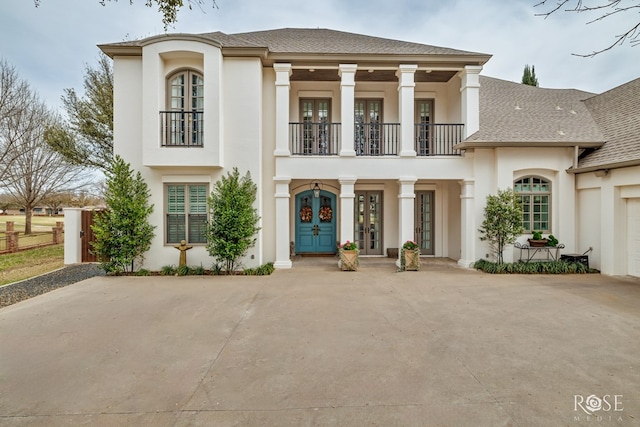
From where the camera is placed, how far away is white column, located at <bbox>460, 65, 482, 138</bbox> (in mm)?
9953

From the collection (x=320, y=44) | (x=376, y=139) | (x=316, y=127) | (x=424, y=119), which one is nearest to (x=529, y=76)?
(x=424, y=119)

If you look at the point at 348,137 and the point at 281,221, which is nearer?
the point at 281,221

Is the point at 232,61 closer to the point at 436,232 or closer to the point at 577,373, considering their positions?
the point at 436,232

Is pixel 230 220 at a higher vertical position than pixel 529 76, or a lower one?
lower

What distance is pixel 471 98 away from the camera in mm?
10000

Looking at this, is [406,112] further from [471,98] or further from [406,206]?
[406,206]

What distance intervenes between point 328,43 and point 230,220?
7008mm

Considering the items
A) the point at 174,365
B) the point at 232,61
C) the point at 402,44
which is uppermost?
the point at 402,44

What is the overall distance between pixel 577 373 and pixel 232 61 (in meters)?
10.3

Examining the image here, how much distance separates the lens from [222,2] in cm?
385

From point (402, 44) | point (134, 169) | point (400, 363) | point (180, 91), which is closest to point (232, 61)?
point (180, 91)

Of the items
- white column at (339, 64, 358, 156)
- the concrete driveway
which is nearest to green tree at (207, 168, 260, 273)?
the concrete driveway

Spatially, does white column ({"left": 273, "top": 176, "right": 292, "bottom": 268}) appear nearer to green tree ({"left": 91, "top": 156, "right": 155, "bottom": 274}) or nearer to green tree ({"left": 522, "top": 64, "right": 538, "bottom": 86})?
green tree ({"left": 91, "top": 156, "right": 155, "bottom": 274})

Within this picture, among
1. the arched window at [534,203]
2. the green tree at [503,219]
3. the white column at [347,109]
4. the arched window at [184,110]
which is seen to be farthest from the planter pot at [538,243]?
the arched window at [184,110]
